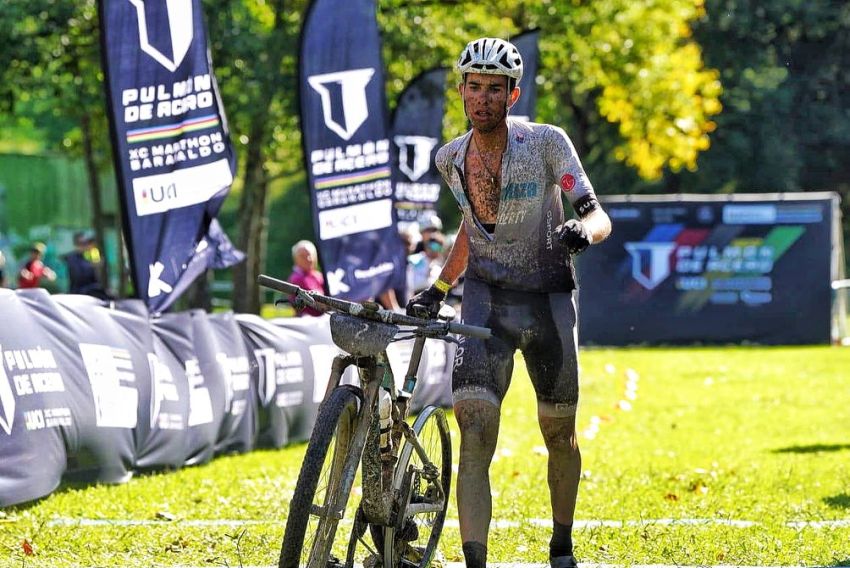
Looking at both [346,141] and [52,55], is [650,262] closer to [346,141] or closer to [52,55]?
[52,55]

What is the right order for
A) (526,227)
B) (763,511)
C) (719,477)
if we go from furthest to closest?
(719,477) < (763,511) < (526,227)

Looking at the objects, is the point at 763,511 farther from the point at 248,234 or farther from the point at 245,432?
the point at 248,234

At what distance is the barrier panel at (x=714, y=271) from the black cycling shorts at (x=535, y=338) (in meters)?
21.9

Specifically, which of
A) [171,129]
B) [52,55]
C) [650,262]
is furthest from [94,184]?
[171,129]

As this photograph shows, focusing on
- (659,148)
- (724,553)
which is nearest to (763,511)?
(724,553)

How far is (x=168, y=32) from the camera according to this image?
38.3ft

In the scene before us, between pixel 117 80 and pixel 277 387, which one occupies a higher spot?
pixel 117 80

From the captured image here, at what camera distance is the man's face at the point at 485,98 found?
20.6 ft

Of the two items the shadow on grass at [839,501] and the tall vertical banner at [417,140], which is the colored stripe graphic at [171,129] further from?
the tall vertical banner at [417,140]

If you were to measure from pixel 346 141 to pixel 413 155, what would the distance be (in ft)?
27.8

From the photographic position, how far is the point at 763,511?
30.4 ft

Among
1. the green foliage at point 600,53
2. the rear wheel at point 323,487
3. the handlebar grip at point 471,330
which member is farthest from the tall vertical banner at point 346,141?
the green foliage at point 600,53

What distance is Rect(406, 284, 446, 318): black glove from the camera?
639 centimetres

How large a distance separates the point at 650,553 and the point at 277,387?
6.00 m
